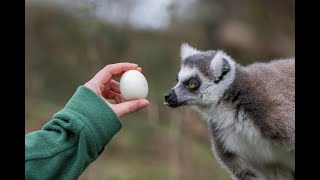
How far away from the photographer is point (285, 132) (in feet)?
8.09

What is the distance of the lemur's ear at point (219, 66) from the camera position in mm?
2748

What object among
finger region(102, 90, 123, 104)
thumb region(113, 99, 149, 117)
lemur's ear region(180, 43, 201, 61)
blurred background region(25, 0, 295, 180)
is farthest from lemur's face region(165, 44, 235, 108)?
blurred background region(25, 0, 295, 180)

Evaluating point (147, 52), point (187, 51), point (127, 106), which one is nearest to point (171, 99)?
point (187, 51)

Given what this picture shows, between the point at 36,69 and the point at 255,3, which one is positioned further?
the point at 255,3

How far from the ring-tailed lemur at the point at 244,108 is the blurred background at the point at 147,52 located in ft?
4.74

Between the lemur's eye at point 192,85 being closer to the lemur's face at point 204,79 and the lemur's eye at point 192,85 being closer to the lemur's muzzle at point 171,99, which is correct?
the lemur's face at point 204,79

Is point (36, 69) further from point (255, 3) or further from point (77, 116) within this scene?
point (77, 116)

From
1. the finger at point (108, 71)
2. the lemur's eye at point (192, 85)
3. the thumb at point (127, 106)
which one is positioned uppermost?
the finger at point (108, 71)

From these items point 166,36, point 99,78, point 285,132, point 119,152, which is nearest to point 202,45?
point 166,36

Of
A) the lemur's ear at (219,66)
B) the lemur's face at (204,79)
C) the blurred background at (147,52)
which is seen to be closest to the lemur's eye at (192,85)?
the lemur's face at (204,79)

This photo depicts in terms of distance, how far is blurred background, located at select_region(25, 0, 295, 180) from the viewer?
4938 millimetres

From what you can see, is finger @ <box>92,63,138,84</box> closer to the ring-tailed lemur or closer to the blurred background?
the ring-tailed lemur
